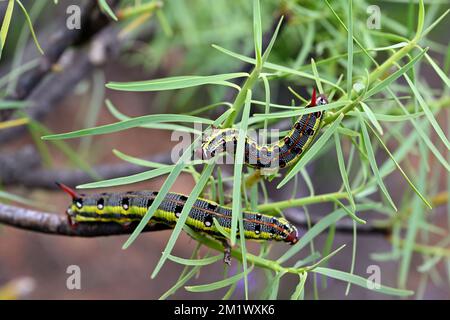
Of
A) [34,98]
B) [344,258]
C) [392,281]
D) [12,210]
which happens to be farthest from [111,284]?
[12,210]

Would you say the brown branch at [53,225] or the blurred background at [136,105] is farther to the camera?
the blurred background at [136,105]

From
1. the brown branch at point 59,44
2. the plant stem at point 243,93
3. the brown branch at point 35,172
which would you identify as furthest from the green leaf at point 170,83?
the brown branch at point 35,172

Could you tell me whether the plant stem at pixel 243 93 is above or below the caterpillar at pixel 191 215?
above

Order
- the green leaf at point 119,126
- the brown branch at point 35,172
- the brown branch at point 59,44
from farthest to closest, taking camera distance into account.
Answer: the brown branch at point 35,172 → the brown branch at point 59,44 → the green leaf at point 119,126

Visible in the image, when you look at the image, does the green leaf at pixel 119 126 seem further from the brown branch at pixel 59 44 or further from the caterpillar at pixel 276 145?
the brown branch at pixel 59 44

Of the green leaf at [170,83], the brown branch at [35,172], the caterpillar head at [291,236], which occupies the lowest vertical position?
the caterpillar head at [291,236]

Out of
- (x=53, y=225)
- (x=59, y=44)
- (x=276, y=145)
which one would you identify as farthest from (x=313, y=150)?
(x=59, y=44)

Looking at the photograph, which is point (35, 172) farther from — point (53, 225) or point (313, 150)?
point (313, 150)
